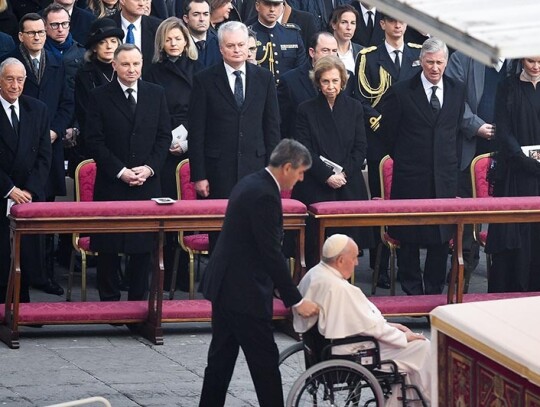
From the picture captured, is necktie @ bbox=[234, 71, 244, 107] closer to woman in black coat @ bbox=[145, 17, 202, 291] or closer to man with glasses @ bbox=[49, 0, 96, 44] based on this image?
woman in black coat @ bbox=[145, 17, 202, 291]

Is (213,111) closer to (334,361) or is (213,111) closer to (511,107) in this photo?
(511,107)

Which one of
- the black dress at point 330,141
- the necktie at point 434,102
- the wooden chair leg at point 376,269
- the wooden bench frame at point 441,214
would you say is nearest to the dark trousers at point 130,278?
the black dress at point 330,141

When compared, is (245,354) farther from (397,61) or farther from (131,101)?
(397,61)

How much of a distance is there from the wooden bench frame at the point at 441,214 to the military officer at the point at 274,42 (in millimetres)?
2721

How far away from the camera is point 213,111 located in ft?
41.9

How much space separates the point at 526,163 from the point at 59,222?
157 inches

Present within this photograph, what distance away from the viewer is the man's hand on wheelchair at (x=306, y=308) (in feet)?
31.7

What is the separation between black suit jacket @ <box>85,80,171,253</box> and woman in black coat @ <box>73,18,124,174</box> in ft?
2.23

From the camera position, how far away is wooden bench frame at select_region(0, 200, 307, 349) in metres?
11.6

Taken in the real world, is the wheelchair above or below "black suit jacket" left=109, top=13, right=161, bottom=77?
below

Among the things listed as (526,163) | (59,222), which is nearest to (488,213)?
(526,163)

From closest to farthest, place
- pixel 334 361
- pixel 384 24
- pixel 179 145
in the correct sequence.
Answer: pixel 334 361, pixel 179 145, pixel 384 24

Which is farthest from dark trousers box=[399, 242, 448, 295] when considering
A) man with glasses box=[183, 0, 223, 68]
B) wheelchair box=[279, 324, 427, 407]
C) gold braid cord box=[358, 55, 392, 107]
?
wheelchair box=[279, 324, 427, 407]

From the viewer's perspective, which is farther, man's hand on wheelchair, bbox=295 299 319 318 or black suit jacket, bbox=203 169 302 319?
man's hand on wheelchair, bbox=295 299 319 318
